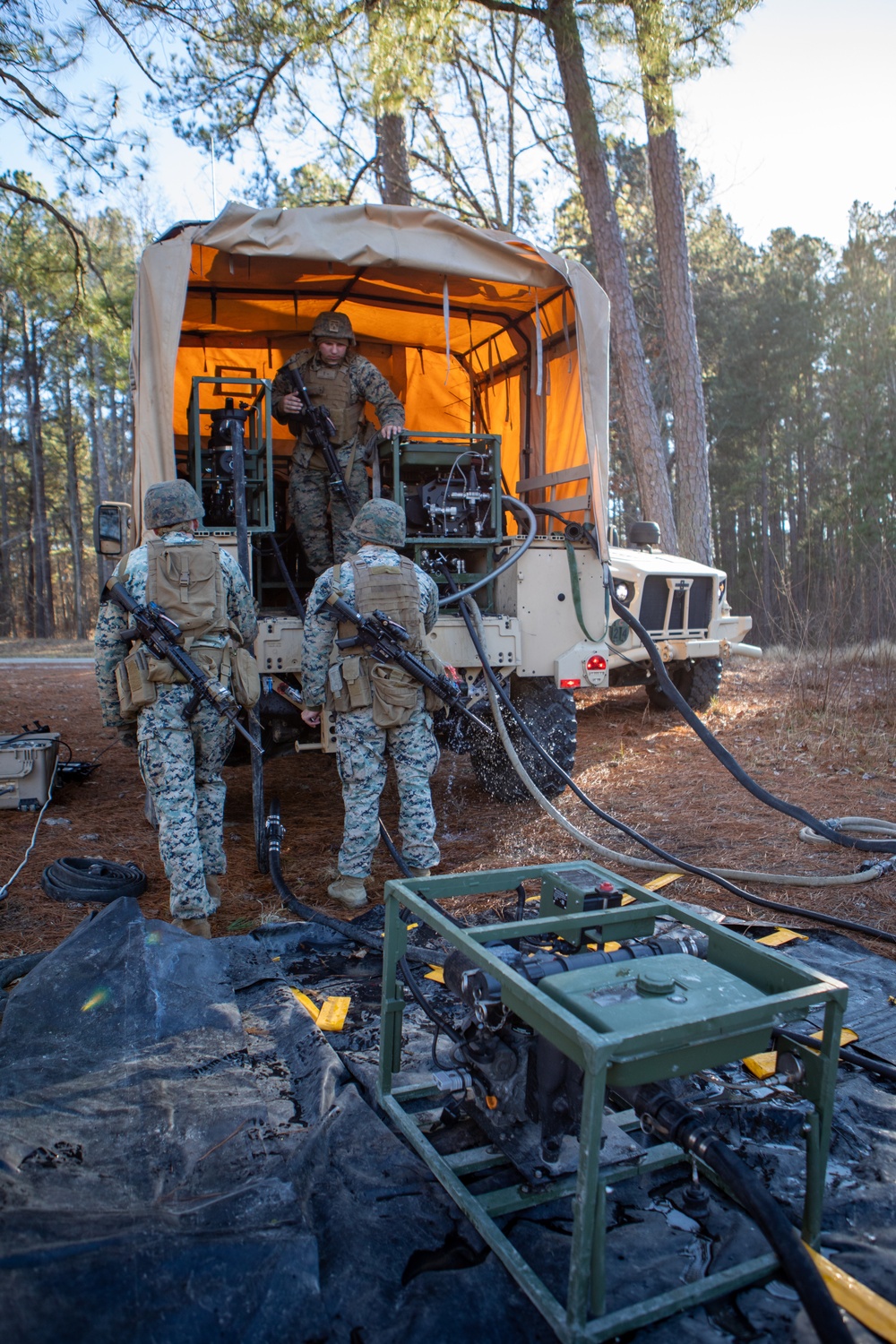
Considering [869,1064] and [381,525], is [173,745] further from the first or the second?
[869,1064]

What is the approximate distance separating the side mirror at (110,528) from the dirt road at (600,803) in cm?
154

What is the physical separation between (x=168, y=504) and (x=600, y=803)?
10.2 ft

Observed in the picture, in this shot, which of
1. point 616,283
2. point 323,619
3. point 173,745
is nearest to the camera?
point 173,745

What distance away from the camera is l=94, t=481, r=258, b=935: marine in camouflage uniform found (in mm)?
3627

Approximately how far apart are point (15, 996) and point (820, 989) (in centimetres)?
209

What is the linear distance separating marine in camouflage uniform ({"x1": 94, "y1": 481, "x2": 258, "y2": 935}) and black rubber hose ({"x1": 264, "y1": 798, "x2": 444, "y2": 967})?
0.28 meters

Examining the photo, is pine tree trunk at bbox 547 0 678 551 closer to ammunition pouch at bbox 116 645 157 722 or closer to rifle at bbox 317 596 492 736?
rifle at bbox 317 596 492 736

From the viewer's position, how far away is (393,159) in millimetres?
12062

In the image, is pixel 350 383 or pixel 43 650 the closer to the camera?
pixel 350 383

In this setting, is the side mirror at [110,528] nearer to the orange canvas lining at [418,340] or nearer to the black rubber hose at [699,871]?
the orange canvas lining at [418,340]

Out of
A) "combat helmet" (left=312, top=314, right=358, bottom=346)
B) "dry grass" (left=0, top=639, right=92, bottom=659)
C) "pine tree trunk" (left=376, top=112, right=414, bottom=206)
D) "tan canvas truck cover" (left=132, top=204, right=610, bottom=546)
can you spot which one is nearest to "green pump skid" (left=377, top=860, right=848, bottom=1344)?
"tan canvas truck cover" (left=132, top=204, right=610, bottom=546)

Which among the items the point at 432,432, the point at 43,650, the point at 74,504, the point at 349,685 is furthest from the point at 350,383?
the point at 74,504

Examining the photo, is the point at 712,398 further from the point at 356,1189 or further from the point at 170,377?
the point at 356,1189

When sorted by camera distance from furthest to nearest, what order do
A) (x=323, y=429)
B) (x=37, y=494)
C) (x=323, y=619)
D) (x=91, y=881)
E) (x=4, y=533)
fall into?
1. (x=4, y=533)
2. (x=37, y=494)
3. (x=323, y=429)
4. (x=323, y=619)
5. (x=91, y=881)
